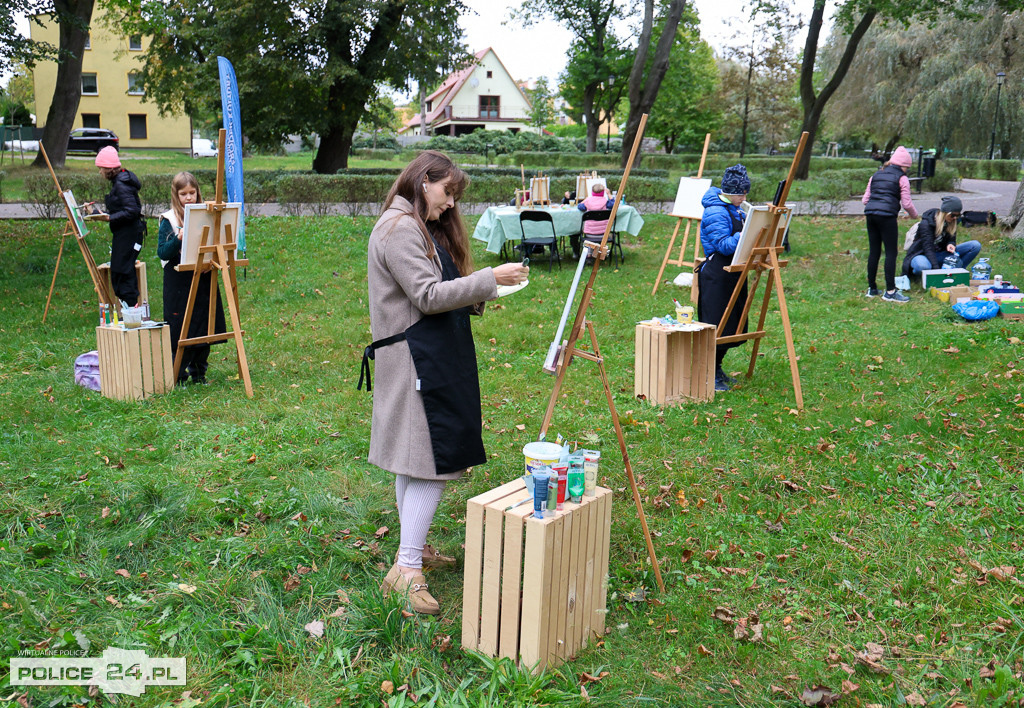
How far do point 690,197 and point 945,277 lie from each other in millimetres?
3211

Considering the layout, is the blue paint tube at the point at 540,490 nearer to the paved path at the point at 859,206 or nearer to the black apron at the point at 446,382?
the black apron at the point at 446,382

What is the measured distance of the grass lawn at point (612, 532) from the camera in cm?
304

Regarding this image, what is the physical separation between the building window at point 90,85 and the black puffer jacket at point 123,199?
148 feet

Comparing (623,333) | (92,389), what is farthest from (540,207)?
(92,389)

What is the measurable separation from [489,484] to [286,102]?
1707cm

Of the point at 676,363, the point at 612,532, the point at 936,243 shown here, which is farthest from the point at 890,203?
the point at 612,532

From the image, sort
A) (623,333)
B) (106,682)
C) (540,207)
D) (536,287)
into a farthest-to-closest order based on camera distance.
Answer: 1. (540,207)
2. (536,287)
3. (623,333)
4. (106,682)

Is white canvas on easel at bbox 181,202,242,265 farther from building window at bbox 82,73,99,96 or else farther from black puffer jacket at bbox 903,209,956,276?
building window at bbox 82,73,99,96

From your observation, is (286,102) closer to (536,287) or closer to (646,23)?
(646,23)

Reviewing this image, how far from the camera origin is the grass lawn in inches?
120

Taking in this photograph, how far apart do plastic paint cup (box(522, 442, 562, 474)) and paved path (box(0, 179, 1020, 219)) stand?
44.1 feet

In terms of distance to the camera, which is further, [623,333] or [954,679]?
[623,333]

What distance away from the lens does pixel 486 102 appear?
218ft

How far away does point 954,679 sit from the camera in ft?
9.78
